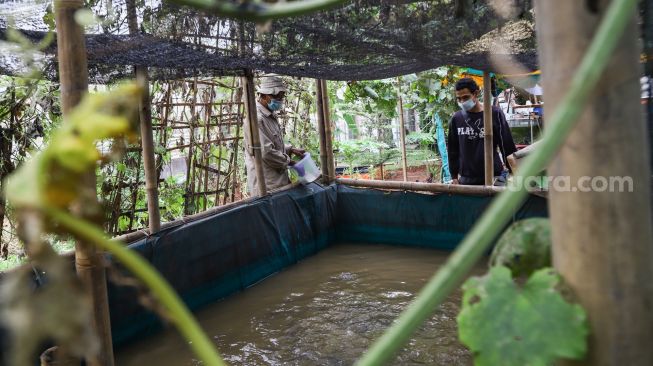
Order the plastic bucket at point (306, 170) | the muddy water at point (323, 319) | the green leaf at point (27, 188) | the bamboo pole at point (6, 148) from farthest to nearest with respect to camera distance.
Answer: the plastic bucket at point (306, 170)
the bamboo pole at point (6, 148)
the muddy water at point (323, 319)
the green leaf at point (27, 188)

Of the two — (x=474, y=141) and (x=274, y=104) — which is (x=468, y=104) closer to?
(x=474, y=141)

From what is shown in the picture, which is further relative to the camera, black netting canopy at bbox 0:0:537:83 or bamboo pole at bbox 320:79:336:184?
bamboo pole at bbox 320:79:336:184

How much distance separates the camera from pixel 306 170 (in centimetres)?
539

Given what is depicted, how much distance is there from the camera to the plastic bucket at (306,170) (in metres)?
5.34

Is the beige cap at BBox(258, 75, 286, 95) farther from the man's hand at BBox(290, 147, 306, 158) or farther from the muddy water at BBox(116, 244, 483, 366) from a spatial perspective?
the muddy water at BBox(116, 244, 483, 366)

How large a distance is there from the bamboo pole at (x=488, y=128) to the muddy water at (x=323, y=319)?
0.95m

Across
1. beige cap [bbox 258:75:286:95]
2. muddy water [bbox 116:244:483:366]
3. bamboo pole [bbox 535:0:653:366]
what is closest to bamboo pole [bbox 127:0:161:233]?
muddy water [bbox 116:244:483:366]

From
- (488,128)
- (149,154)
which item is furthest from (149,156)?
(488,128)

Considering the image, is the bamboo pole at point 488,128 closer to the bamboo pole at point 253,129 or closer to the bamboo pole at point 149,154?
the bamboo pole at point 253,129

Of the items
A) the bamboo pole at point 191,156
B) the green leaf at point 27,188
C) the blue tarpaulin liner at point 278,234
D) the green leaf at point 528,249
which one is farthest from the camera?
the bamboo pole at point 191,156

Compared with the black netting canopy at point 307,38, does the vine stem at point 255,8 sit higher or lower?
lower

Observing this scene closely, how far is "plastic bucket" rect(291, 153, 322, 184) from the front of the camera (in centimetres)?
534

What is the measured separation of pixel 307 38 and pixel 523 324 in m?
3.00

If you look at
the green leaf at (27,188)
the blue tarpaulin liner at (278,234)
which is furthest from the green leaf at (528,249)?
the blue tarpaulin liner at (278,234)
